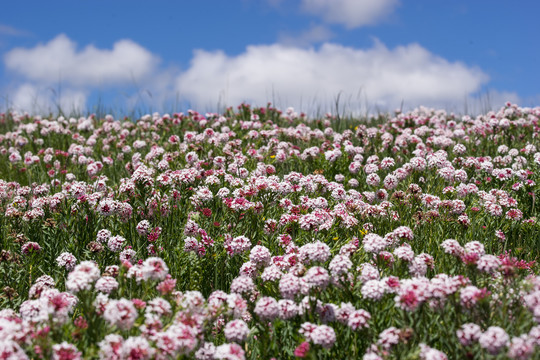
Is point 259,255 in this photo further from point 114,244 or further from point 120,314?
point 114,244

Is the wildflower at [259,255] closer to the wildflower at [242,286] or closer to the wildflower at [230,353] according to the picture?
the wildflower at [242,286]

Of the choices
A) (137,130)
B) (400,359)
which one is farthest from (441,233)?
(137,130)

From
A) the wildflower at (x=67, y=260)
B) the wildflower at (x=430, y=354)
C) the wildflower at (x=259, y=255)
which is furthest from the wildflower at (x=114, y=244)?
the wildflower at (x=430, y=354)

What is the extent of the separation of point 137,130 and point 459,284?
11629mm

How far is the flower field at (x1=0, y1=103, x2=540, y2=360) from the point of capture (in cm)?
318

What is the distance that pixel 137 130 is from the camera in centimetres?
1352

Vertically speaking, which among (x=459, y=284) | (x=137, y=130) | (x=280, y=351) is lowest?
(x=280, y=351)

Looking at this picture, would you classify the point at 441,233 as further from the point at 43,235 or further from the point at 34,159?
the point at 34,159

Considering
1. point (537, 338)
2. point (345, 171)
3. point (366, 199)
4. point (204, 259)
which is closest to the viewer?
point (537, 338)

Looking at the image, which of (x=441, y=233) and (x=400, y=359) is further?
(x=441, y=233)

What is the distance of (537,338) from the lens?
2.94 meters

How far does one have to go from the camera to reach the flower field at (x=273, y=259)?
3180 millimetres

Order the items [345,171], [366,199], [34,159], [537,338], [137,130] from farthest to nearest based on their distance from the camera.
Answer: [137,130] < [34,159] < [345,171] < [366,199] < [537,338]

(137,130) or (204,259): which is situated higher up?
(137,130)
